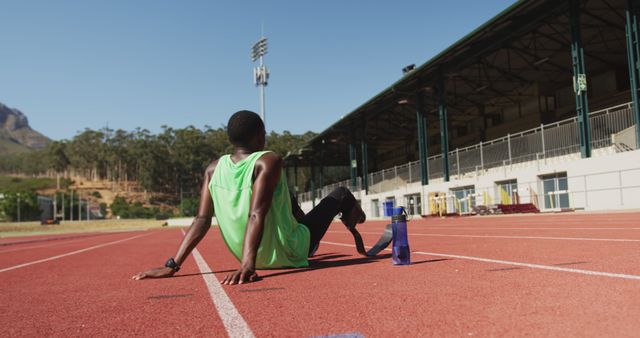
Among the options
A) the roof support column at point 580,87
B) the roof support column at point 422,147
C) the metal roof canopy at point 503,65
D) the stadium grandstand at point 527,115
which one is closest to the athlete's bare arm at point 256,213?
the stadium grandstand at point 527,115

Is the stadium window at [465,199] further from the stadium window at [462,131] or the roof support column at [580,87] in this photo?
the stadium window at [462,131]

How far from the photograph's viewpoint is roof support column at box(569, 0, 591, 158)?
1988 centimetres

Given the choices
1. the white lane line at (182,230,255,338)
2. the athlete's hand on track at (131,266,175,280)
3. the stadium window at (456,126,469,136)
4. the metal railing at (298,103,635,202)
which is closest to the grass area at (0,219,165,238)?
the stadium window at (456,126,469,136)

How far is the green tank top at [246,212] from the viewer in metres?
4.07

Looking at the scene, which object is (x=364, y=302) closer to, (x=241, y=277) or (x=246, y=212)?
(x=241, y=277)

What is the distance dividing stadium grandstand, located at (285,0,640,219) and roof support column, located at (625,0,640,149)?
0.04 metres

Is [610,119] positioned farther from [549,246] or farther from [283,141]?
[283,141]

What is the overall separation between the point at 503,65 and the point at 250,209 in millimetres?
30851

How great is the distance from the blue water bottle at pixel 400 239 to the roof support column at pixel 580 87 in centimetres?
1818

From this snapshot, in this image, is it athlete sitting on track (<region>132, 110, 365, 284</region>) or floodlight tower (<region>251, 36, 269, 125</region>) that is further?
floodlight tower (<region>251, 36, 269, 125</region>)

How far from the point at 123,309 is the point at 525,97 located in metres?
36.6

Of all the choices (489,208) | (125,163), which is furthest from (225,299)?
(125,163)

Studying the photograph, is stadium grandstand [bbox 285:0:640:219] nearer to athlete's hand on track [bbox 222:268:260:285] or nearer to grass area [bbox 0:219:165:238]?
athlete's hand on track [bbox 222:268:260:285]

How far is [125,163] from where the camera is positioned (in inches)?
5221
